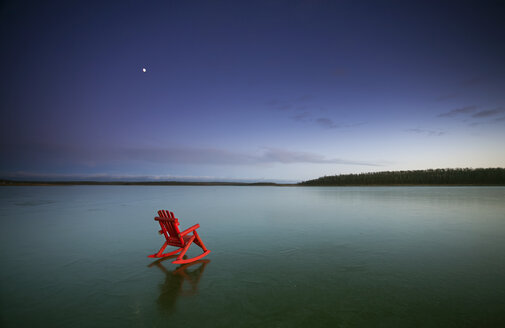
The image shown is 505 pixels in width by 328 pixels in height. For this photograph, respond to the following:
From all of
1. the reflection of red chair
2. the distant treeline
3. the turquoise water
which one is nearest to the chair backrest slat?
the reflection of red chair

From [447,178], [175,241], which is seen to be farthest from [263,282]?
[447,178]

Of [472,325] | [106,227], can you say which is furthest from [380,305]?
[106,227]

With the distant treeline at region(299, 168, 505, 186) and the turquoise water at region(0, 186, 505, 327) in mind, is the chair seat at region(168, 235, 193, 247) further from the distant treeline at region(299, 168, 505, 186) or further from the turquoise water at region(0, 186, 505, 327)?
the distant treeline at region(299, 168, 505, 186)

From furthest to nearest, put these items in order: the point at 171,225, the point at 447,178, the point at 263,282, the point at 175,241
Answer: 1. the point at 447,178
2. the point at 175,241
3. the point at 171,225
4. the point at 263,282

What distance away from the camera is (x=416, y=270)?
A: 5.86 m

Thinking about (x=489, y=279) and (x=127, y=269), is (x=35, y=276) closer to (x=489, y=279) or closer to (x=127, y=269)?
(x=127, y=269)

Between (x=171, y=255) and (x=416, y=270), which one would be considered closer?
(x=416, y=270)

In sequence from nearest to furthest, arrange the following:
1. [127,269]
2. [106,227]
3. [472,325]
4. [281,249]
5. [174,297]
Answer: [472,325] < [174,297] < [127,269] < [281,249] < [106,227]

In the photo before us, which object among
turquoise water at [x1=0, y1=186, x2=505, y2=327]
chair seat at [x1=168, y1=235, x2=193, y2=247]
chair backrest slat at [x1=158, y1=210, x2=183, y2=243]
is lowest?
turquoise water at [x1=0, y1=186, x2=505, y2=327]

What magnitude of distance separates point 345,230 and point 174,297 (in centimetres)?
864

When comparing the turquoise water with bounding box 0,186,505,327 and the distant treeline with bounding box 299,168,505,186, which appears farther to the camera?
the distant treeline with bounding box 299,168,505,186

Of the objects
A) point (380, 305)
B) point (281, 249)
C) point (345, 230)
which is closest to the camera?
point (380, 305)

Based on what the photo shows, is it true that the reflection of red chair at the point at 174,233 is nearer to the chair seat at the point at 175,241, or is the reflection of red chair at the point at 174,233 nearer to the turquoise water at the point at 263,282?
the chair seat at the point at 175,241

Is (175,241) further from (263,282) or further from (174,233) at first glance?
(263,282)
